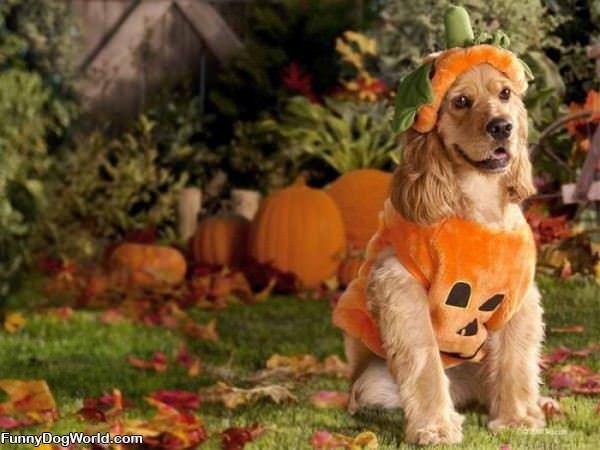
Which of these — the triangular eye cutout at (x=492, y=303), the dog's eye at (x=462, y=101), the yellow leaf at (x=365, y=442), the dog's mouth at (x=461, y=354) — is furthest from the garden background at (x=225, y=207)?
the dog's eye at (x=462, y=101)

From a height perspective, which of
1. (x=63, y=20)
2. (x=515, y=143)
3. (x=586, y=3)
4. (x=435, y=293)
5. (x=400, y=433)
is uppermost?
(x=63, y=20)

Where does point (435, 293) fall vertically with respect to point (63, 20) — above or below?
below

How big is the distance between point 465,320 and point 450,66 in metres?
0.49

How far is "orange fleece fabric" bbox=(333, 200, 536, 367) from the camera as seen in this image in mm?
1995

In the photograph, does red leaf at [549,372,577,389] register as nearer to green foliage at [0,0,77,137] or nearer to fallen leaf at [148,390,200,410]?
fallen leaf at [148,390,200,410]

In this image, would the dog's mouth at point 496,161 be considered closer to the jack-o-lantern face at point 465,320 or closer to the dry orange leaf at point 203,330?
the jack-o-lantern face at point 465,320

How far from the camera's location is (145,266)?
5.21 m

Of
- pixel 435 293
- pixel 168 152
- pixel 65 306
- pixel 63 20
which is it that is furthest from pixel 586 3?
pixel 168 152

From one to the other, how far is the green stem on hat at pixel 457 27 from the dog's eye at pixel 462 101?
0.30 feet

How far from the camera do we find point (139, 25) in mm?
7258

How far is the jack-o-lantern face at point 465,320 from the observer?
2020 millimetres

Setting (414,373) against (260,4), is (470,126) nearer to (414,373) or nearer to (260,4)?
(414,373)

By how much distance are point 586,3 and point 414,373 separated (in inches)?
36.6

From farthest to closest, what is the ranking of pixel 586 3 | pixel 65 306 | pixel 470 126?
pixel 65 306 → pixel 586 3 → pixel 470 126
